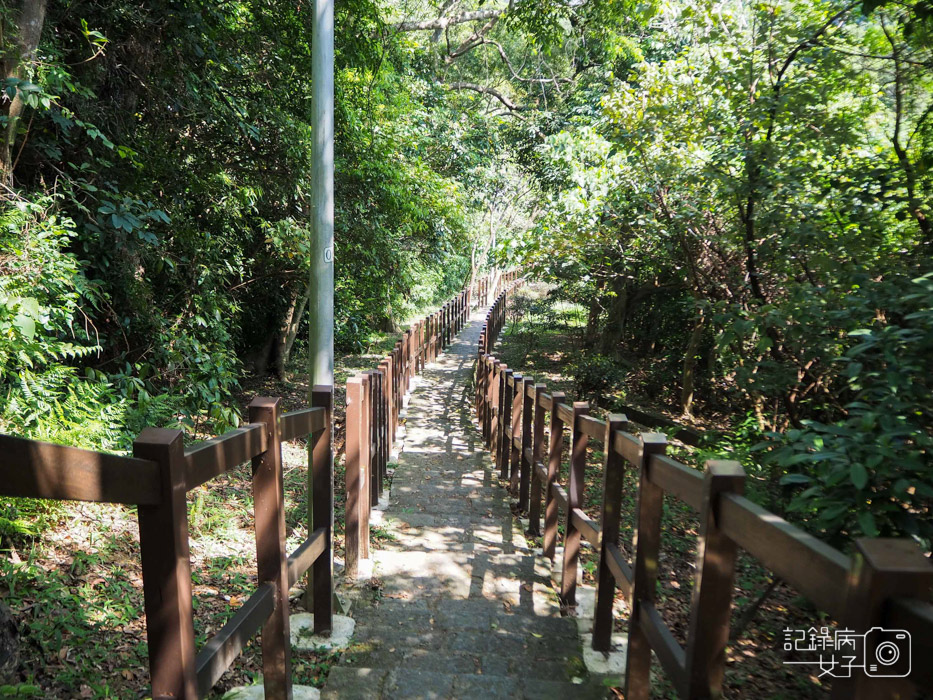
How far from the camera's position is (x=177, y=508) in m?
1.68

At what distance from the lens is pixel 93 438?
437 cm

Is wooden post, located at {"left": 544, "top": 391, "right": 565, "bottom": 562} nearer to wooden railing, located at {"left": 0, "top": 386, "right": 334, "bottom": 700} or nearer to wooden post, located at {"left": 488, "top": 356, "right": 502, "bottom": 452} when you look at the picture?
wooden railing, located at {"left": 0, "top": 386, "right": 334, "bottom": 700}

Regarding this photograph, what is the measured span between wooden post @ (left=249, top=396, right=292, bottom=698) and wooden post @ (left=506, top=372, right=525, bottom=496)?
333cm

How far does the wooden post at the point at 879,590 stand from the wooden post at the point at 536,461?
3.57m

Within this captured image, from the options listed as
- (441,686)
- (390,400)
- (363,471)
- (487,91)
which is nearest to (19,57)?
(363,471)

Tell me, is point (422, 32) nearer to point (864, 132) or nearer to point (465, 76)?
point (465, 76)

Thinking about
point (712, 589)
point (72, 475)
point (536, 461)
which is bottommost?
point (536, 461)

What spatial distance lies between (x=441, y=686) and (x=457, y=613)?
0.81 m

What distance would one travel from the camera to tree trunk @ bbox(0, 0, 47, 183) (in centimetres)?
401

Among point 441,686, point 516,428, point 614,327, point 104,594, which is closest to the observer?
point 441,686

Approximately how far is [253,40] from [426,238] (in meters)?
5.54

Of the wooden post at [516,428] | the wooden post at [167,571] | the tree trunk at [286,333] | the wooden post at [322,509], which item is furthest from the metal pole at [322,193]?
the tree trunk at [286,333]

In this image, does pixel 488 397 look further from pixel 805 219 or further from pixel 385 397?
pixel 805 219

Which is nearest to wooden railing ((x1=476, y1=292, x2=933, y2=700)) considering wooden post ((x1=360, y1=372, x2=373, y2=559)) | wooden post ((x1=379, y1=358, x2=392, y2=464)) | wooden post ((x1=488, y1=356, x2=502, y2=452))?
wooden post ((x1=360, y1=372, x2=373, y2=559))
